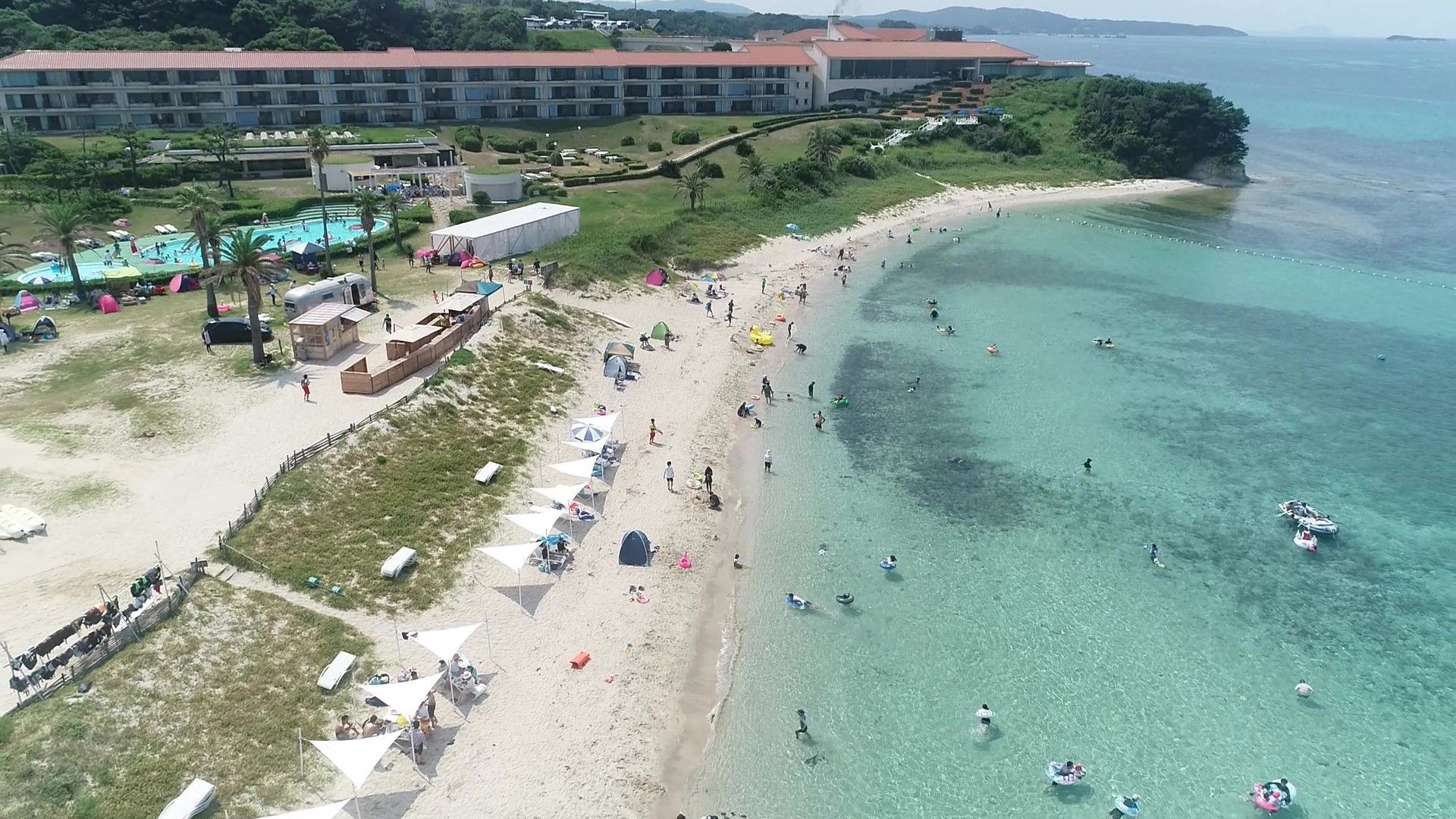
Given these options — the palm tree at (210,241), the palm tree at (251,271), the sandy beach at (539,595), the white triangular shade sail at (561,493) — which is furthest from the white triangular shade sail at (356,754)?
the palm tree at (210,241)

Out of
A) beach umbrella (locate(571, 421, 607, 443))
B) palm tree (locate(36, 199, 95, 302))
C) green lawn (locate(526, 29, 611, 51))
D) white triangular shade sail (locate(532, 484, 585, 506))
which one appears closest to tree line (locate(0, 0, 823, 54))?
green lawn (locate(526, 29, 611, 51))

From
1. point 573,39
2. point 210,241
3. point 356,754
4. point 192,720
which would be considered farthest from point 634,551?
point 573,39

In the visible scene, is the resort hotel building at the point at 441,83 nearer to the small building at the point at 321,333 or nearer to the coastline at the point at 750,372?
the coastline at the point at 750,372

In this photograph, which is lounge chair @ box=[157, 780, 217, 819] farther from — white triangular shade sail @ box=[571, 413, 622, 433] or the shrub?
the shrub

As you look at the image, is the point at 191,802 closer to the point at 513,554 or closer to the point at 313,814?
the point at 313,814

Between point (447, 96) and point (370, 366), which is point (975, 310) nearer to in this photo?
point (370, 366)

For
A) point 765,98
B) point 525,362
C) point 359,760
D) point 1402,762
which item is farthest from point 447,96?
point 1402,762

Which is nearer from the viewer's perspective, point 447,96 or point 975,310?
point 975,310
